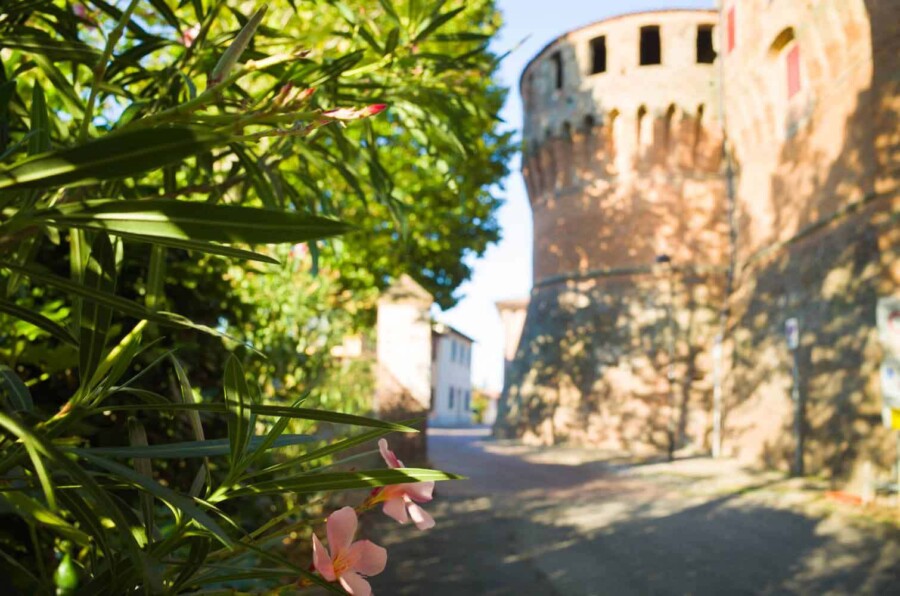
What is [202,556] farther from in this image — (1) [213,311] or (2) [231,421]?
(1) [213,311]

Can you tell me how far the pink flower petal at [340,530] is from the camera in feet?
3.13

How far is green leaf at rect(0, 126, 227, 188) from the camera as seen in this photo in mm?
646

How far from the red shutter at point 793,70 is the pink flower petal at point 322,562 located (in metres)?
15.1

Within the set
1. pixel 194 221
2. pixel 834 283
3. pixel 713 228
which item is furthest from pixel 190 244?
pixel 713 228

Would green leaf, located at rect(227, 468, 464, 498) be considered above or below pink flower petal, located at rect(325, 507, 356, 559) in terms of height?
above

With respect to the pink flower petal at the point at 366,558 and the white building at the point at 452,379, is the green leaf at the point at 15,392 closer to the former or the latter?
the pink flower petal at the point at 366,558

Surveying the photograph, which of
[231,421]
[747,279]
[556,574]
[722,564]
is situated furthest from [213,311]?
[747,279]

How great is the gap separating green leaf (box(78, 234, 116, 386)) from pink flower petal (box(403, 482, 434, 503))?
452 millimetres

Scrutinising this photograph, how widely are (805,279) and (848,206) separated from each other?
186cm

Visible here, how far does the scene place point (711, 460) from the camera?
14867 millimetres

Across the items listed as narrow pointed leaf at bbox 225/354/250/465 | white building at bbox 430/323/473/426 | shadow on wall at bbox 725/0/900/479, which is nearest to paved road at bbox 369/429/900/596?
shadow on wall at bbox 725/0/900/479

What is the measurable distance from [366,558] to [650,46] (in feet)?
78.8

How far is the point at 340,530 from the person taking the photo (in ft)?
3.15

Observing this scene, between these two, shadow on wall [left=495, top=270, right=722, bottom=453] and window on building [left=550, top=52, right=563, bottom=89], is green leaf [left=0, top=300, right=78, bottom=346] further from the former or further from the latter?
window on building [left=550, top=52, right=563, bottom=89]
